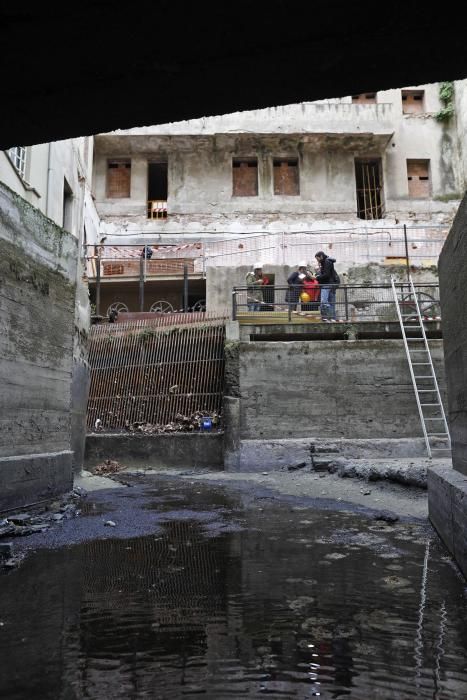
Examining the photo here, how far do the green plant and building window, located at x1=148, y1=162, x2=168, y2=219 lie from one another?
13.2 m

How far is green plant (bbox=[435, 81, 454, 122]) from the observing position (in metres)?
23.9

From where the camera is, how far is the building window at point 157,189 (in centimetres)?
2367

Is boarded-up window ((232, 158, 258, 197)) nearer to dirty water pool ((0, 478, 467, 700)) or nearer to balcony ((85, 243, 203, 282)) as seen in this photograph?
balcony ((85, 243, 203, 282))

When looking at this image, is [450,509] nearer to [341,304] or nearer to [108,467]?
[108,467]

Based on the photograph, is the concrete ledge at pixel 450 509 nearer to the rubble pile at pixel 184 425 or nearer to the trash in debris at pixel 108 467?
the rubble pile at pixel 184 425

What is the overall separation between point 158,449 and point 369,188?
18.3 metres

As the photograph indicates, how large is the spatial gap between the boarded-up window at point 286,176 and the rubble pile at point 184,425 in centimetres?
1500

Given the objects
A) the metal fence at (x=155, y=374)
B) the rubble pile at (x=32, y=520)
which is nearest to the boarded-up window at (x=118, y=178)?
the metal fence at (x=155, y=374)

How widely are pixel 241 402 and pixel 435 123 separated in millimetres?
20012

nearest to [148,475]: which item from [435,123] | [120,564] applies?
[120,564]

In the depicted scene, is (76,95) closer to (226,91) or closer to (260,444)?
(226,91)

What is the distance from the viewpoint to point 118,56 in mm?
1967

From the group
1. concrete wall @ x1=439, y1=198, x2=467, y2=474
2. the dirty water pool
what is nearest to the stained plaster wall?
concrete wall @ x1=439, y1=198, x2=467, y2=474

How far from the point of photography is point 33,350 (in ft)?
22.0
